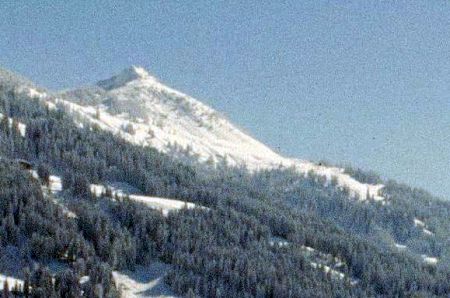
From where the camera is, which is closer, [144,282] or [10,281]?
[10,281]

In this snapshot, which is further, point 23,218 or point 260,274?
Result: point 260,274

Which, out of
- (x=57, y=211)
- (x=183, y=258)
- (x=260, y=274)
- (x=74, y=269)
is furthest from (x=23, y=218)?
(x=260, y=274)

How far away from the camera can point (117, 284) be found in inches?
6722

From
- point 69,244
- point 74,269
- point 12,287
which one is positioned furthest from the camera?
point 69,244

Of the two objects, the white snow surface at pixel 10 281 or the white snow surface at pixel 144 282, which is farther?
the white snow surface at pixel 144 282

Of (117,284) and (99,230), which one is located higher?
(99,230)

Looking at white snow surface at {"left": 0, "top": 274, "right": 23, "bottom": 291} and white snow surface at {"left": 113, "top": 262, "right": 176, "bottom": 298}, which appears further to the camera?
white snow surface at {"left": 113, "top": 262, "right": 176, "bottom": 298}

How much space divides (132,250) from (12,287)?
141 feet

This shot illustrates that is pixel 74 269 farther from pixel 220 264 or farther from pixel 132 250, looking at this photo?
pixel 220 264

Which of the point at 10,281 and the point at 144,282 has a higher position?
the point at 144,282

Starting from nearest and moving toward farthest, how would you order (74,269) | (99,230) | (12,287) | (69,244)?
1. (12,287)
2. (74,269)
3. (69,244)
4. (99,230)

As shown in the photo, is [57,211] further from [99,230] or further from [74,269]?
[74,269]

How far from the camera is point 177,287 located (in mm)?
174500

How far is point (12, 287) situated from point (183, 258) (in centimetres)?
5347
